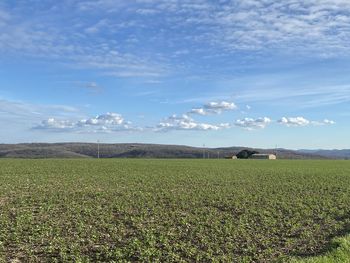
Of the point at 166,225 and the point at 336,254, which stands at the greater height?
the point at 166,225

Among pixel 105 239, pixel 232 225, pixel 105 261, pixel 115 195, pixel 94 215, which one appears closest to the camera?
pixel 105 261

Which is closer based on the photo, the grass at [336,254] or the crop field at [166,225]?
the grass at [336,254]

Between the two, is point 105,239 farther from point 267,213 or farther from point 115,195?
point 115,195

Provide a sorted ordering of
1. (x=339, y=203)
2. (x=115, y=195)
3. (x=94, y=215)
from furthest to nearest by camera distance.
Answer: (x=115, y=195)
(x=339, y=203)
(x=94, y=215)

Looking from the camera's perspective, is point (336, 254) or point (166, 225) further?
point (166, 225)

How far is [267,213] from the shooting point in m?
19.5

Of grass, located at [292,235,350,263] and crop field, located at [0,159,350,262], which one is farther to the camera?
crop field, located at [0,159,350,262]

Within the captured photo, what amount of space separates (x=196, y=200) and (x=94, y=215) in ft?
21.8

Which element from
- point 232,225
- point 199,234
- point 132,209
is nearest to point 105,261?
point 199,234

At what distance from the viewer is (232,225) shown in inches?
656

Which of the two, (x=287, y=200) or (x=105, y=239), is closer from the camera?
(x=105, y=239)

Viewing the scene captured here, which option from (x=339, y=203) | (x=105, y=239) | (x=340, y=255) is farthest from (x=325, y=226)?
(x=105, y=239)

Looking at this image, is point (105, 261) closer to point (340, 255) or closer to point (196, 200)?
point (340, 255)

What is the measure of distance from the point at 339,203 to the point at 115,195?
11215mm
